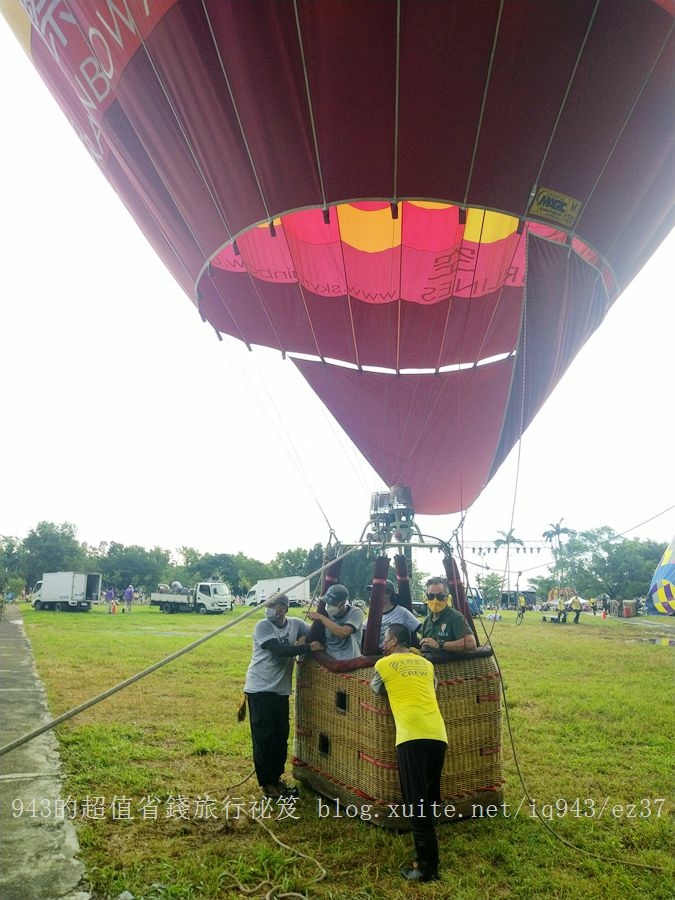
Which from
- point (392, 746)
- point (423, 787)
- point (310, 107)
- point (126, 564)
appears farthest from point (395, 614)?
point (126, 564)

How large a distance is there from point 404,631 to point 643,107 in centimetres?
432

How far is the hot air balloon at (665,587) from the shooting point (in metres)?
21.5

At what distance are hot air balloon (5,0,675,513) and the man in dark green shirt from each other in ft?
7.56

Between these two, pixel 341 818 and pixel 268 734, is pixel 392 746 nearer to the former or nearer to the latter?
pixel 341 818

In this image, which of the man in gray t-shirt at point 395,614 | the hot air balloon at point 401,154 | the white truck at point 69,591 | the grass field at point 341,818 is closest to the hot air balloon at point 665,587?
the grass field at point 341,818

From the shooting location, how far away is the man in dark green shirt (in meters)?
3.90

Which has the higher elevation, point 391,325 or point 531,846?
point 391,325

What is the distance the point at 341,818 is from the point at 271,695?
82 centimetres

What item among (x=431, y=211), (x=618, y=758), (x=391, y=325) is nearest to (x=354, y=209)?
(x=431, y=211)

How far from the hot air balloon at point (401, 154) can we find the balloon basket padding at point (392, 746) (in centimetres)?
287

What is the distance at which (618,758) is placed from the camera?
4.96 m

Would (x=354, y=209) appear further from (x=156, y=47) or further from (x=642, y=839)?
(x=642, y=839)

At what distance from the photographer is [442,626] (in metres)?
4.12

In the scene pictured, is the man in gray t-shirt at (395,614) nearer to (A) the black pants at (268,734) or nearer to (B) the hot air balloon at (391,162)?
(B) the hot air balloon at (391,162)
